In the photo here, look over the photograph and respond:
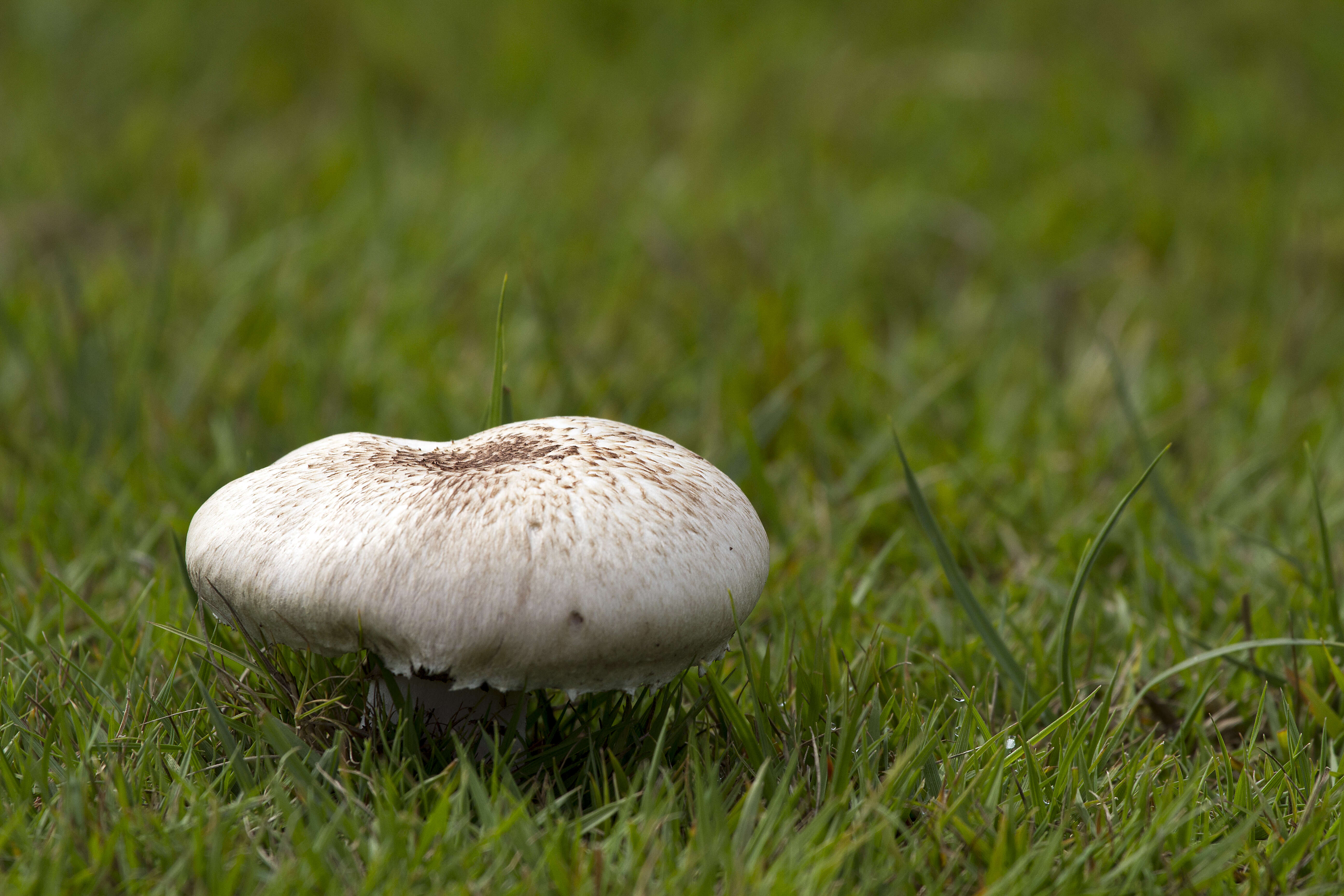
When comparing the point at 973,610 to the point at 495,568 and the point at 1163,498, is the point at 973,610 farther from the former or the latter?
the point at 495,568

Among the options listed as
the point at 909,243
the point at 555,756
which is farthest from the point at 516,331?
the point at 555,756

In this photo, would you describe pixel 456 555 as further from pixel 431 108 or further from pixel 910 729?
pixel 431 108

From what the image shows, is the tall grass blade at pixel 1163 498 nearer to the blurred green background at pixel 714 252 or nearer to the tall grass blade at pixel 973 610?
the blurred green background at pixel 714 252

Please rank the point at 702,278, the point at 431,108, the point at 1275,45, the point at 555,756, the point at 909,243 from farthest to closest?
the point at 1275,45 < the point at 431,108 < the point at 909,243 < the point at 702,278 < the point at 555,756

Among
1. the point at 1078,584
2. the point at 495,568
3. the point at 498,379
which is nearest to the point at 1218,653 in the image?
the point at 1078,584

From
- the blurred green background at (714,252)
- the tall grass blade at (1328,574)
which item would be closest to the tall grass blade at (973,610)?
the blurred green background at (714,252)

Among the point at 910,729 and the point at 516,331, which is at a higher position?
the point at 516,331

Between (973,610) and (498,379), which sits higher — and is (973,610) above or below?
below
